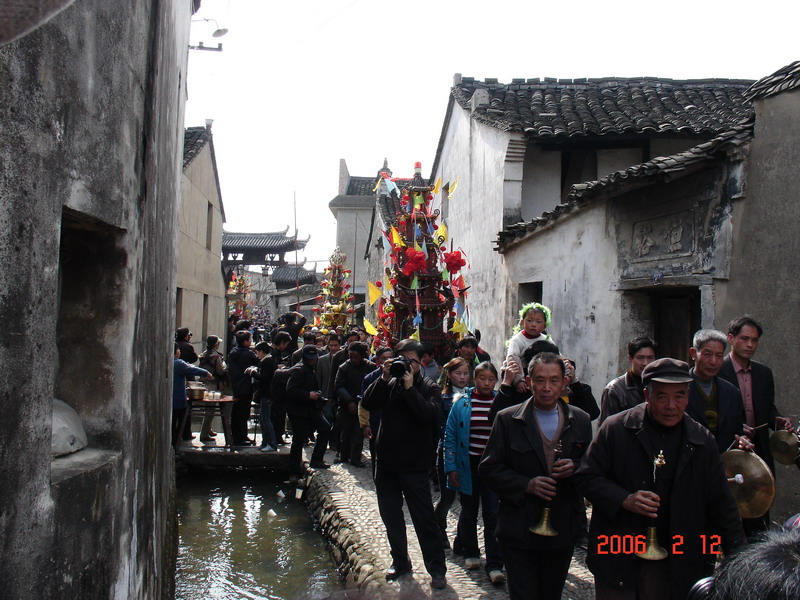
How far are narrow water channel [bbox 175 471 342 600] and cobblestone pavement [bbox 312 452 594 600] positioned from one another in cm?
45

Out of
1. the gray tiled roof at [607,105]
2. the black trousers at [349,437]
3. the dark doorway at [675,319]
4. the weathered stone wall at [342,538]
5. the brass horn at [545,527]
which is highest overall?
the gray tiled roof at [607,105]

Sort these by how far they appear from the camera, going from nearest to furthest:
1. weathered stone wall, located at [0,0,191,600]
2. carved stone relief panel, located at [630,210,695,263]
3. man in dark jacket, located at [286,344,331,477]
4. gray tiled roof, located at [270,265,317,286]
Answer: weathered stone wall, located at [0,0,191,600]
carved stone relief panel, located at [630,210,695,263]
man in dark jacket, located at [286,344,331,477]
gray tiled roof, located at [270,265,317,286]

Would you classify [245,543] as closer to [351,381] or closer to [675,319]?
[351,381]

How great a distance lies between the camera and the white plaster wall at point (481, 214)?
12070 millimetres

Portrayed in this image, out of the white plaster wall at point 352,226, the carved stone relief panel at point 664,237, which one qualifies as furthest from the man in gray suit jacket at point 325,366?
the white plaster wall at point 352,226

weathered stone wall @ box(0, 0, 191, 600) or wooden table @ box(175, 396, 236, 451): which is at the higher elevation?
weathered stone wall @ box(0, 0, 191, 600)

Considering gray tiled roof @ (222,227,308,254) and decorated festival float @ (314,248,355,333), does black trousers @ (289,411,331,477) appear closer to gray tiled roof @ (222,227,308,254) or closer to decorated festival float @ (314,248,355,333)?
decorated festival float @ (314,248,355,333)

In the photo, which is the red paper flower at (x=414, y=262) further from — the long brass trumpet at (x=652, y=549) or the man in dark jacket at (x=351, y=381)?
the long brass trumpet at (x=652, y=549)

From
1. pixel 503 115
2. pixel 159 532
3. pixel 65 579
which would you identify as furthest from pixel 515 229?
pixel 65 579

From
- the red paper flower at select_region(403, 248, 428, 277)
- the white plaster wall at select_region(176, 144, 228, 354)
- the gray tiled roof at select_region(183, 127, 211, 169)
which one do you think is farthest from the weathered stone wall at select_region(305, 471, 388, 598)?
the gray tiled roof at select_region(183, 127, 211, 169)

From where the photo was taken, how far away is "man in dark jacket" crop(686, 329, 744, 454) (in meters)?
4.15

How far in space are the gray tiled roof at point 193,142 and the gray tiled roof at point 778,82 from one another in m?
11.6

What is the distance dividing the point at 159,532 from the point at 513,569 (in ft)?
8.63

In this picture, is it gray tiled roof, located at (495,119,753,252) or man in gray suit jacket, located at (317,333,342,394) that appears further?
man in gray suit jacket, located at (317,333,342,394)
